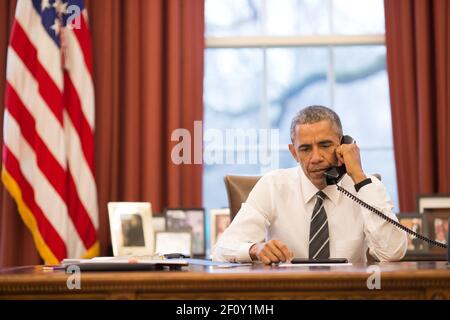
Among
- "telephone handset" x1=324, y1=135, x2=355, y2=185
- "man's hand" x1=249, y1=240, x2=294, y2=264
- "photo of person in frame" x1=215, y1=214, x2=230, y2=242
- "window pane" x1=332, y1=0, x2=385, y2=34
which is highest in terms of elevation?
"window pane" x1=332, y1=0, x2=385, y2=34

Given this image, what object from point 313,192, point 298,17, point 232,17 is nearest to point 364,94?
point 298,17

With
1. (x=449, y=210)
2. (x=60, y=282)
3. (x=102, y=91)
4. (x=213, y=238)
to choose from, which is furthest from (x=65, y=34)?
(x=60, y=282)

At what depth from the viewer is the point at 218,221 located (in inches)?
154

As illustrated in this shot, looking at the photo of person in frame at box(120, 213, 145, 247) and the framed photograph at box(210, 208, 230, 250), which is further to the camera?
the framed photograph at box(210, 208, 230, 250)

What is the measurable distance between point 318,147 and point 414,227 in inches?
55.5

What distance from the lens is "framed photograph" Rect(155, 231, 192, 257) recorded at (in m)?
3.67

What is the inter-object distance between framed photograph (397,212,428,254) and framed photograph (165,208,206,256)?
44.1 inches

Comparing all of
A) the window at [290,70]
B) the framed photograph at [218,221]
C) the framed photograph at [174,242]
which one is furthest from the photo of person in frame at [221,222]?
the window at [290,70]

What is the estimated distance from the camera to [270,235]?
8.59 ft

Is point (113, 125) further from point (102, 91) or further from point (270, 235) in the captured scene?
point (270, 235)

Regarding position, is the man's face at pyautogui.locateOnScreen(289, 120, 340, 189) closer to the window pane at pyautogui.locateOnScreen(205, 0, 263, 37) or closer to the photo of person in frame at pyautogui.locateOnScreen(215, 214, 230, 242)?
the photo of person in frame at pyautogui.locateOnScreen(215, 214, 230, 242)

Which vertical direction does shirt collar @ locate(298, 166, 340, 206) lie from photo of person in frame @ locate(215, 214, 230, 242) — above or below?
above

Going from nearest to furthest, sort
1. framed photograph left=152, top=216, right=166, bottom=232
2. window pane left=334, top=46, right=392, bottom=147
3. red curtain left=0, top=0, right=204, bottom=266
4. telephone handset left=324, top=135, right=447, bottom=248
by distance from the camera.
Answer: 1. telephone handset left=324, top=135, right=447, bottom=248
2. framed photograph left=152, top=216, right=166, bottom=232
3. red curtain left=0, top=0, right=204, bottom=266
4. window pane left=334, top=46, right=392, bottom=147

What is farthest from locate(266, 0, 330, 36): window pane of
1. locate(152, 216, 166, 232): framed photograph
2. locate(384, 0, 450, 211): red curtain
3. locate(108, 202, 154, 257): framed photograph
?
locate(108, 202, 154, 257): framed photograph
